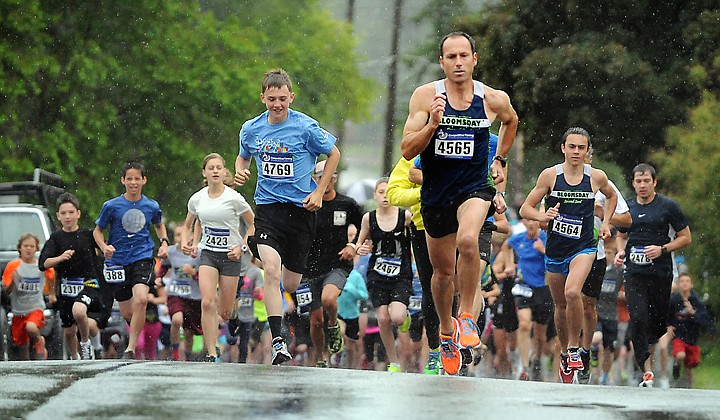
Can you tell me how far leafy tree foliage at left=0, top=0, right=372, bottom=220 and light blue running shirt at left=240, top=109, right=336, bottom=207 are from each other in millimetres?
21738

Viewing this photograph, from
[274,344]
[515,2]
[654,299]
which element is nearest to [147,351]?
[654,299]

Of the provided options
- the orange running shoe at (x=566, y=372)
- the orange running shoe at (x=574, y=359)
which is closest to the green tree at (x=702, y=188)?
the orange running shoe at (x=566, y=372)

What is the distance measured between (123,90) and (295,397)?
3278 centimetres

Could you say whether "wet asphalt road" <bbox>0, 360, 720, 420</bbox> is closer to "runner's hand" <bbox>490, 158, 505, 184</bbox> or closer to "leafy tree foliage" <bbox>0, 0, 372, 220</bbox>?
"runner's hand" <bbox>490, 158, 505, 184</bbox>

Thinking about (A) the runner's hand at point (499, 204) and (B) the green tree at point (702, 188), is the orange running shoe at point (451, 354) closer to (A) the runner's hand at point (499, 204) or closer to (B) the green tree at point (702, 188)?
(A) the runner's hand at point (499, 204)

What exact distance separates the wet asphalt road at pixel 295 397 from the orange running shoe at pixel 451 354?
3804 mm

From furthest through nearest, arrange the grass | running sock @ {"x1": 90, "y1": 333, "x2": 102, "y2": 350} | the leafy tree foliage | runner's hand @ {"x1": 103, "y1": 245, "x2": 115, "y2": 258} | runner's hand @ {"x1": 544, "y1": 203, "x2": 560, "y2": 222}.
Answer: the leafy tree foliage, the grass, running sock @ {"x1": 90, "y1": 333, "x2": 102, "y2": 350}, runner's hand @ {"x1": 103, "y1": 245, "x2": 115, "y2": 258}, runner's hand @ {"x1": 544, "y1": 203, "x2": 560, "y2": 222}

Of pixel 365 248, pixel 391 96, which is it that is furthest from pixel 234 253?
pixel 391 96

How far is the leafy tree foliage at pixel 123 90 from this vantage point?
32.8 meters

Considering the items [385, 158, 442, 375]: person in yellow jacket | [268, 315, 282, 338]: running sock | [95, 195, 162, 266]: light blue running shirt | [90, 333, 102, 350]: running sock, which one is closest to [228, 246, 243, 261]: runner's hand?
[385, 158, 442, 375]: person in yellow jacket

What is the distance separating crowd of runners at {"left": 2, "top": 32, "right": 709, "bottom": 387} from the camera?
358 inches

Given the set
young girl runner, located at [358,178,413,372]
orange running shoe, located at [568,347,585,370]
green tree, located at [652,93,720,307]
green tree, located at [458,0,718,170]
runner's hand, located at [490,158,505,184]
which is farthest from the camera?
green tree, located at [458,0,718,170]

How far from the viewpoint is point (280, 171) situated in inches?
433

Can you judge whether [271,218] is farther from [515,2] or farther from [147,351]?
[515,2]
